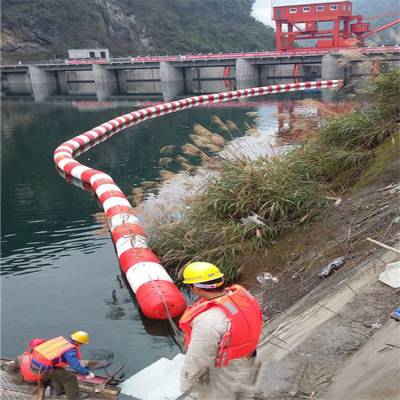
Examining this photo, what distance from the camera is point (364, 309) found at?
4445 mm

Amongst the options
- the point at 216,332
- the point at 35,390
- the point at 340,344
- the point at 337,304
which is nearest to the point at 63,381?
the point at 35,390

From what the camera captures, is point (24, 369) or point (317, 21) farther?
point (317, 21)

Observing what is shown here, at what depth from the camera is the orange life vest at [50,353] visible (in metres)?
4.55

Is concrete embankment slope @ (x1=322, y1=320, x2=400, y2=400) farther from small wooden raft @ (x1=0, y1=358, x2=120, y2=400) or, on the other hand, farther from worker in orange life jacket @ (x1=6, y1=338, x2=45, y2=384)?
worker in orange life jacket @ (x1=6, y1=338, x2=45, y2=384)

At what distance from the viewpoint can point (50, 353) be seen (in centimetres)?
457

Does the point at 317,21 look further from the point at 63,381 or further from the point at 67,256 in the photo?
the point at 63,381

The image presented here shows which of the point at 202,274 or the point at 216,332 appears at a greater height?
the point at 202,274

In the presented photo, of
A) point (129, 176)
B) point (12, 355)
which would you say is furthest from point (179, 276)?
point (129, 176)

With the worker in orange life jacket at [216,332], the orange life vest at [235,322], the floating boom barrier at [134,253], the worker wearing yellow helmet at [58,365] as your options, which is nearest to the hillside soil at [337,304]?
the worker in orange life jacket at [216,332]

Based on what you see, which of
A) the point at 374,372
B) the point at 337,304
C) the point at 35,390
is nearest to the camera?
the point at 374,372

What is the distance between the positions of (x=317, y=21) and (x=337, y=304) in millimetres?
44238

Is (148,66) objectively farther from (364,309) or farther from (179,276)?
(364,309)

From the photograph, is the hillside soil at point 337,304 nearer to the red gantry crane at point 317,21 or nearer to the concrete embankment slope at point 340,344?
the concrete embankment slope at point 340,344

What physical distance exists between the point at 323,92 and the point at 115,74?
24942 millimetres
